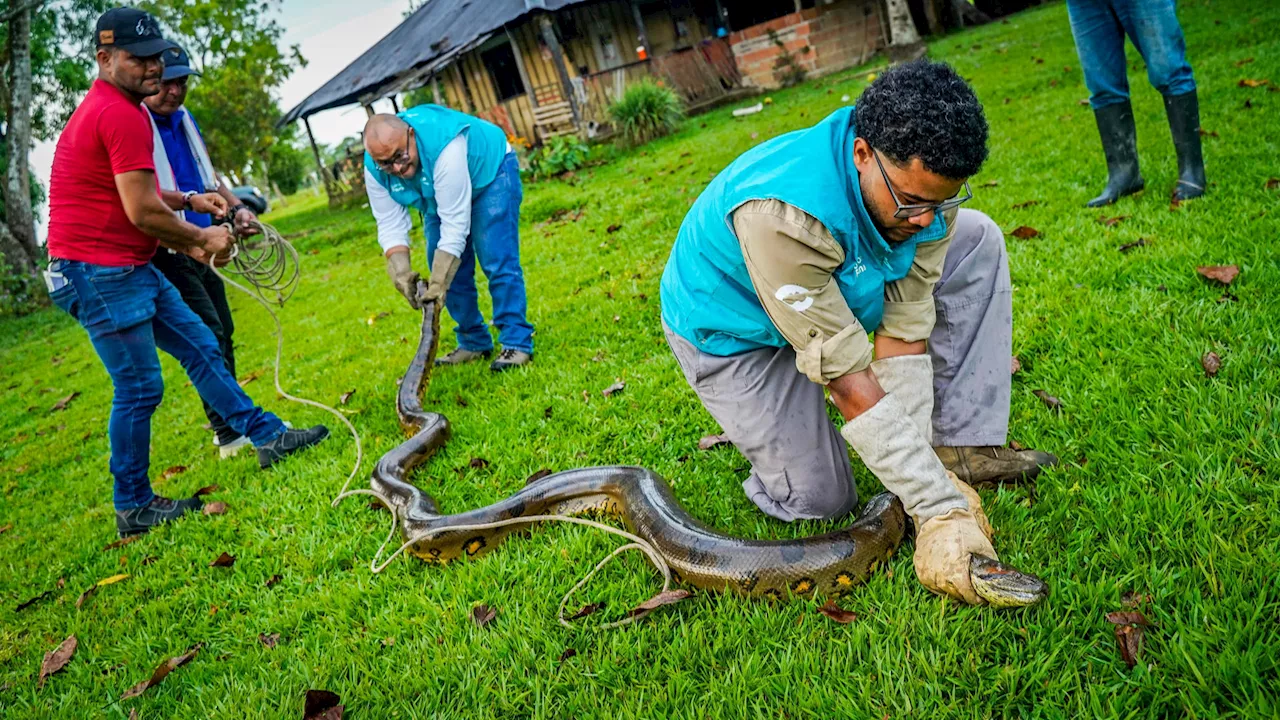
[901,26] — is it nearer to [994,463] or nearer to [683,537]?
[994,463]

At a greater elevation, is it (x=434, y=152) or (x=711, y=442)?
(x=434, y=152)

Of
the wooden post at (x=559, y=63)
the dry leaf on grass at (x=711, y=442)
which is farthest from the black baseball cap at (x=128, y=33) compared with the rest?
the wooden post at (x=559, y=63)

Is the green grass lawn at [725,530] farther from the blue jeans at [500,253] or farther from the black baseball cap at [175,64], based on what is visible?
the black baseball cap at [175,64]

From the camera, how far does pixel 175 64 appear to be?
3934 mm

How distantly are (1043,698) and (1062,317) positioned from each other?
2.36m

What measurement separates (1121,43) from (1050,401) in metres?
2.94

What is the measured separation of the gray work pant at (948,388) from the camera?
2.61m

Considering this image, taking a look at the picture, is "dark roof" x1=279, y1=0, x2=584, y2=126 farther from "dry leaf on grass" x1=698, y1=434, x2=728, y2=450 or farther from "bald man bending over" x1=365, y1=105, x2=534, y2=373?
"dry leaf on grass" x1=698, y1=434, x2=728, y2=450

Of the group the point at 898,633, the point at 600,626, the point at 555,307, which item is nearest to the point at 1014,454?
the point at 898,633

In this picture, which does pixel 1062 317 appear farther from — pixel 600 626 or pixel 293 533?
pixel 293 533

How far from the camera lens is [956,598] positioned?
210cm

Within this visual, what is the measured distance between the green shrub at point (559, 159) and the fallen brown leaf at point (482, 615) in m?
11.6

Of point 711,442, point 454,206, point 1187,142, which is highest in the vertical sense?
point 454,206

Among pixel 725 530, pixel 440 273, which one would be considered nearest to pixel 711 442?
pixel 725 530
